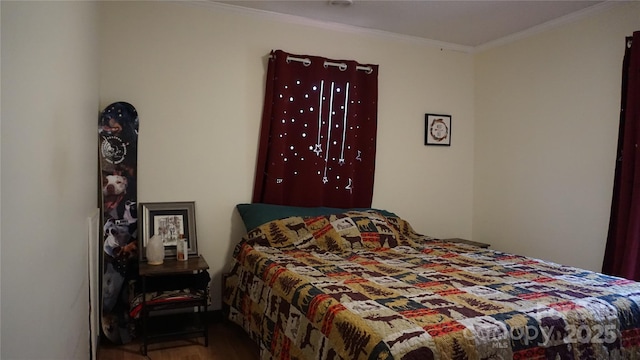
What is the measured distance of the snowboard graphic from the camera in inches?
112

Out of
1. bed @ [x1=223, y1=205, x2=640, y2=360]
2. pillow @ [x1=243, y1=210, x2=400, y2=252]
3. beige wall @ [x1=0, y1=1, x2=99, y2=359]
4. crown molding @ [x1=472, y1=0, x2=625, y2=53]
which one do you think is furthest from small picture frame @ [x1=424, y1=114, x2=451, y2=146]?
beige wall @ [x1=0, y1=1, x2=99, y2=359]

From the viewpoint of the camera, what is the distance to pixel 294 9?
336 cm

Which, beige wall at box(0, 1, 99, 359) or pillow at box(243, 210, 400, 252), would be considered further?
pillow at box(243, 210, 400, 252)

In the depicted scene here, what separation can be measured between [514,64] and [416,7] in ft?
4.00

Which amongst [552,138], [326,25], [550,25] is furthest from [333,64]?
[552,138]

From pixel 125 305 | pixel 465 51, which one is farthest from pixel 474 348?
pixel 465 51

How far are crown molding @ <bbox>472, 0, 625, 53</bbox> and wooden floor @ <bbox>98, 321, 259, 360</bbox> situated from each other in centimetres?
335

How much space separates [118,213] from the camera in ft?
9.61

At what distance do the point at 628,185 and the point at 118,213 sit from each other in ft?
11.3

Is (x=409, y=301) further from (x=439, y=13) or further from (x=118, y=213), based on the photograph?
(x=439, y=13)

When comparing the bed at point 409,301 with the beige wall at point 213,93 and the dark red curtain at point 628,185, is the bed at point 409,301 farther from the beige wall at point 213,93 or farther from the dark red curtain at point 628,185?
the dark red curtain at point 628,185

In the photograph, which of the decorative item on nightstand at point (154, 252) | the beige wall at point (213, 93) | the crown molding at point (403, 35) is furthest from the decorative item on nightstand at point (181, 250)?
the crown molding at point (403, 35)

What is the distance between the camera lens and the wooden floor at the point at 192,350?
2.69m

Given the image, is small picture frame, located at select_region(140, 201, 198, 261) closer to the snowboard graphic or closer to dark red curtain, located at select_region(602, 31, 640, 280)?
the snowboard graphic
